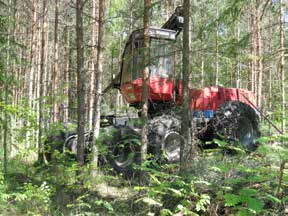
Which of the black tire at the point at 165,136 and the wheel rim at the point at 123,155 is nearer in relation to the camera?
the black tire at the point at 165,136

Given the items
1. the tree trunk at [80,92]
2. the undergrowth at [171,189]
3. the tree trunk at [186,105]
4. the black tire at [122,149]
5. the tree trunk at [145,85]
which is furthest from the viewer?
the black tire at [122,149]

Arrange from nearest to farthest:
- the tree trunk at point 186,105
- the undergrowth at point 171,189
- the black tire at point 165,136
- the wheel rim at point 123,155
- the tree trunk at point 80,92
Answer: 1. the undergrowth at point 171,189
2. the tree trunk at point 186,105
3. the tree trunk at point 80,92
4. the black tire at point 165,136
5. the wheel rim at point 123,155

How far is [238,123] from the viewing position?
761cm

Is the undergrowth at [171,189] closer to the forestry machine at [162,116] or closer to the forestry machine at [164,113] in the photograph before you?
the forestry machine at [162,116]

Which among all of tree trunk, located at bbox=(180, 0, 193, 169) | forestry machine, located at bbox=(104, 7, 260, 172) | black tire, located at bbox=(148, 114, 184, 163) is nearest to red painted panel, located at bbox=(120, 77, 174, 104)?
forestry machine, located at bbox=(104, 7, 260, 172)

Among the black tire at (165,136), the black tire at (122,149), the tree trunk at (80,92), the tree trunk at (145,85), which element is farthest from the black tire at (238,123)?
the tree trunk at (80,92)

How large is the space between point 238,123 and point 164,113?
176 cm

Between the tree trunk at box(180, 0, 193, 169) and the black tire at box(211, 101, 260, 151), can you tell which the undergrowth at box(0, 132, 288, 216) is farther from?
the black tire at box(211, 101, 260, 151)

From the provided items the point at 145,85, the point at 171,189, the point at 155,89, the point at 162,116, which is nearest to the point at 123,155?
the point at 162,116

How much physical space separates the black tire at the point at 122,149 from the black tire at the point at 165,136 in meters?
0.38

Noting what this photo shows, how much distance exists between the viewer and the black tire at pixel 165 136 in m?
7.19

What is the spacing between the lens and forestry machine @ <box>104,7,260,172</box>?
284 inches

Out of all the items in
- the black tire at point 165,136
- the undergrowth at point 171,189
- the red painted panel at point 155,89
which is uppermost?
the red painted panel at point 155,89

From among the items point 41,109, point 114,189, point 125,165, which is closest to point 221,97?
point 125,165
